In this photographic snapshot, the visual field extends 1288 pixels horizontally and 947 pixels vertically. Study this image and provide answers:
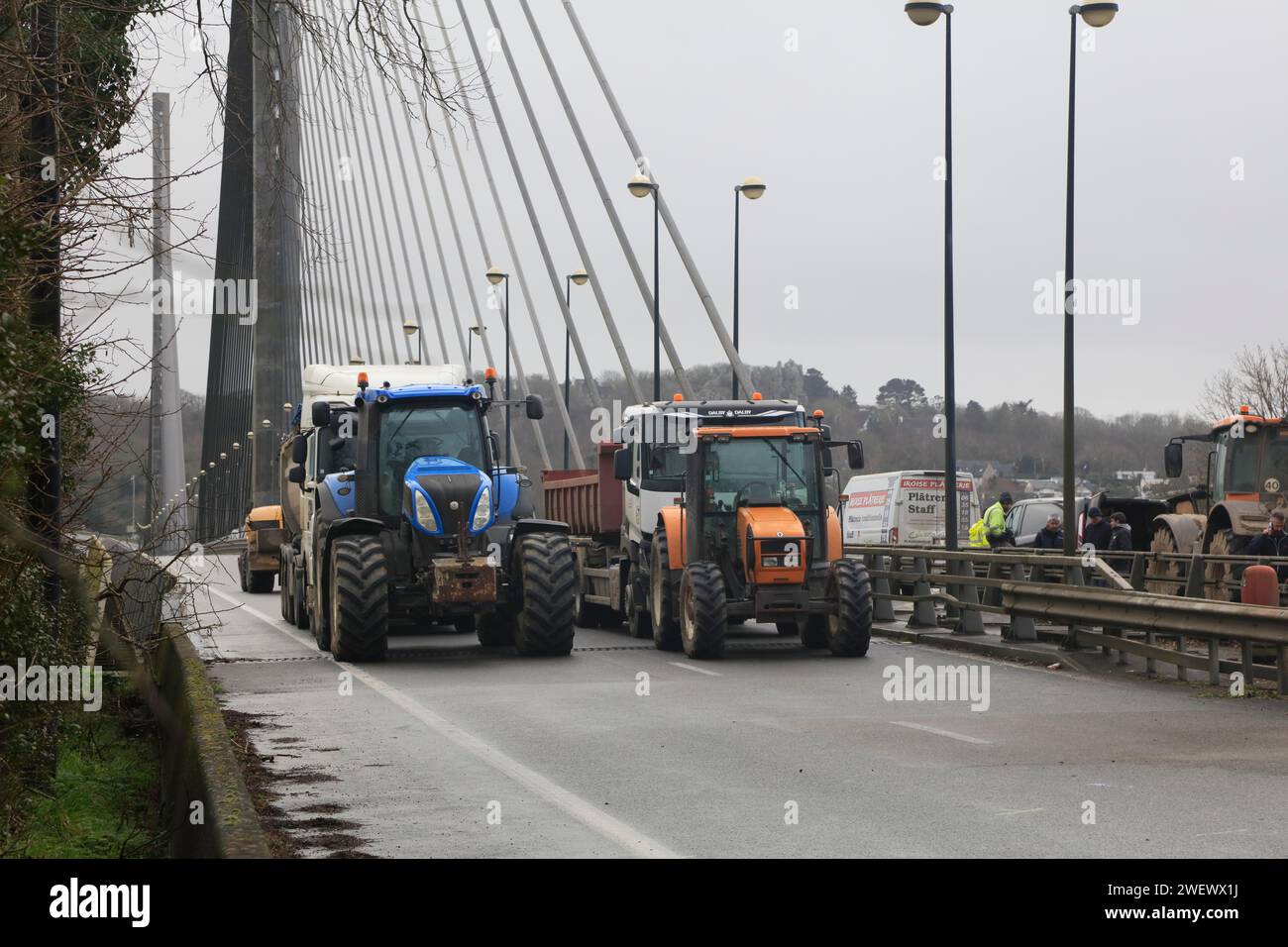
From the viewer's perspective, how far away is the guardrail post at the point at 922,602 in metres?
23.2

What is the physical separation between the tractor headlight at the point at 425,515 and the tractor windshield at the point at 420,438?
796 mm

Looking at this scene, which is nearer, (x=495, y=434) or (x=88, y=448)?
(x=88, y=448)

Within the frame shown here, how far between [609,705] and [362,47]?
705 cm

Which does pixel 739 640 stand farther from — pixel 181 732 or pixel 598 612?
pixel 181 732

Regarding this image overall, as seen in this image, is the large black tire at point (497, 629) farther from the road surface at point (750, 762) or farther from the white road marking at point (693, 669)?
the white road marking at point (693, 669)

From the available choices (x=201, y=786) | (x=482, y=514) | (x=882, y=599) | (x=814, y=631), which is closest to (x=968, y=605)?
(x=814, y=631)

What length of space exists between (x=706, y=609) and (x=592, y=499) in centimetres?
676

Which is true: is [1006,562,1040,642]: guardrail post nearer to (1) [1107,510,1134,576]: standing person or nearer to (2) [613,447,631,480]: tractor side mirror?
(2) [613,447,631,480]: tractor side mirror

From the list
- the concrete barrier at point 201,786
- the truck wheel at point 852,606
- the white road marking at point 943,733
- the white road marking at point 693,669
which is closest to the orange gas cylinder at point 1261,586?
the truck wheel at point 852,606

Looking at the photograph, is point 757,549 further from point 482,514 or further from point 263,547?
point 263,547
